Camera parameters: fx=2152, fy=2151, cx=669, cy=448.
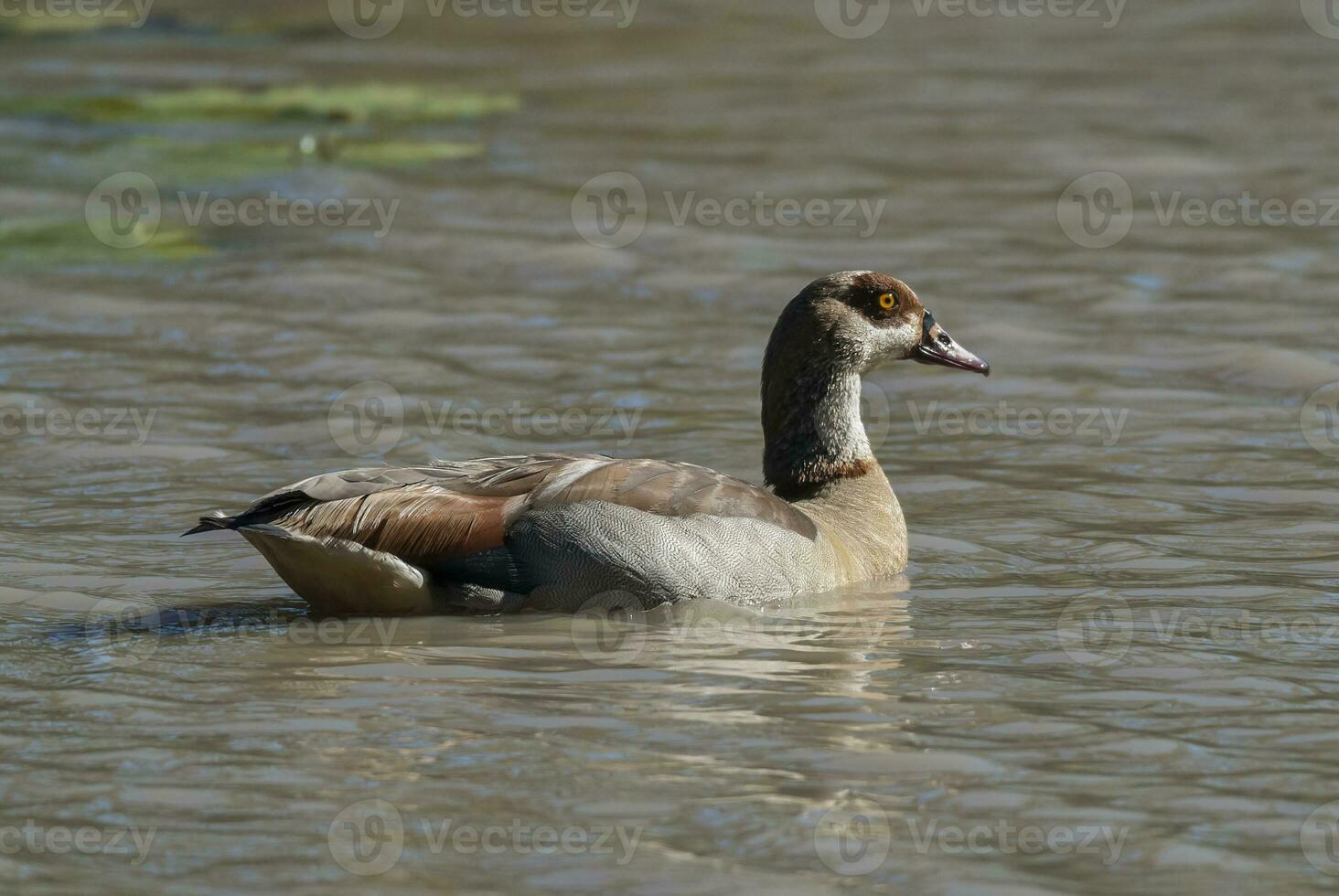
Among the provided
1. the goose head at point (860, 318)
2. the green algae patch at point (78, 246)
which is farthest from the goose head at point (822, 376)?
the green algae patch at point (78, 246)

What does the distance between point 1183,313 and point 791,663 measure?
6.81m

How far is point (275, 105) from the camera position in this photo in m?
19.2

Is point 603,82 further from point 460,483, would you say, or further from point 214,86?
point 460,483

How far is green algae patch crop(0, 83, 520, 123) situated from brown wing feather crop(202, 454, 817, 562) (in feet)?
35.3

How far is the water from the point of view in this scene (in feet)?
20.6

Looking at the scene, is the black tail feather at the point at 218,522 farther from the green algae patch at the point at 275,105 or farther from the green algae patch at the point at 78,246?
the green algae patch at the point at 275,105

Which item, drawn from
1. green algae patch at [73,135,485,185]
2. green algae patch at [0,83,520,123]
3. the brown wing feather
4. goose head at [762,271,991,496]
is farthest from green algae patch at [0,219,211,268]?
the brown wing feather

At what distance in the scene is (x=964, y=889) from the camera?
580 centimetres

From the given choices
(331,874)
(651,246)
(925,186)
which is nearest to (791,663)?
(331,874)

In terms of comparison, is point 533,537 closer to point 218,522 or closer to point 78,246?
point 218,522

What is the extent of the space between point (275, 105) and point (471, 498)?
1137cm

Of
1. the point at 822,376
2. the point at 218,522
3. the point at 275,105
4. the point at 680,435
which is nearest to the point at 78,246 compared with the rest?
the point at 275,105

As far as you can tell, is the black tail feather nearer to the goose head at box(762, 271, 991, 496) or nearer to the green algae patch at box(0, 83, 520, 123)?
the goose head at box(762, 271, 991, 496)

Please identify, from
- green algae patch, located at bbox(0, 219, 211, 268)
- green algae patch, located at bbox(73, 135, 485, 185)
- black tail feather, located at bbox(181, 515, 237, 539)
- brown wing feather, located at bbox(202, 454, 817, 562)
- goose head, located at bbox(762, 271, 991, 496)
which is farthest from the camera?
green algae patch, located at bbox(73, 135, 485, 185)
